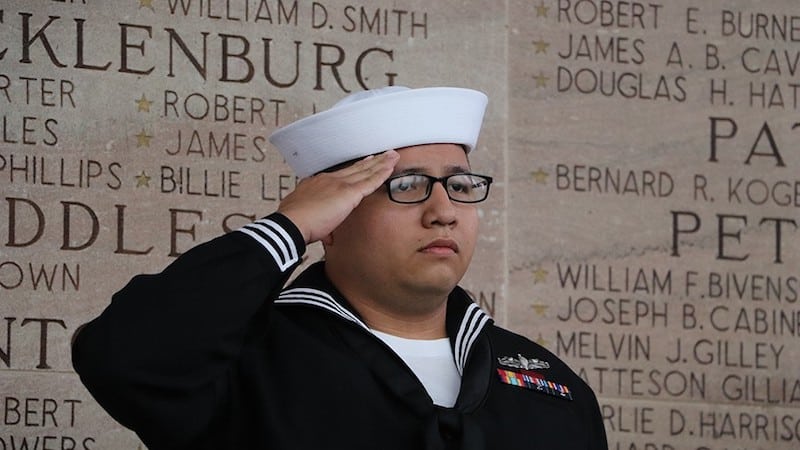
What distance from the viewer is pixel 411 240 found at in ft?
14.9

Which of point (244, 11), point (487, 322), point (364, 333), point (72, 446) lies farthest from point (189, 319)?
point (244, 11)

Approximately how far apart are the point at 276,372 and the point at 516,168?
3439 mm

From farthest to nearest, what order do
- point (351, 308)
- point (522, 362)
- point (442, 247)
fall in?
point (522, 362) → point (351, 308) → point (442, 247)

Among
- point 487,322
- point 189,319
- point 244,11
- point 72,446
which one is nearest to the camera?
point 189,319

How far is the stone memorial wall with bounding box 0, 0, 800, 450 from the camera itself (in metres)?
6.95

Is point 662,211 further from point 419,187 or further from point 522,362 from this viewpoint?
point 419,187

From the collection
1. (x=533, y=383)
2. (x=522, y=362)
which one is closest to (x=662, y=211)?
(x=522, y=362)

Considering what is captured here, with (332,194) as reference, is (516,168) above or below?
above

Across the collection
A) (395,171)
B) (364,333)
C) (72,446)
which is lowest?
(72,446)

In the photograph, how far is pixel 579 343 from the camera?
25.0 feet

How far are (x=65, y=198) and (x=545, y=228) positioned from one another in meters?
2.05

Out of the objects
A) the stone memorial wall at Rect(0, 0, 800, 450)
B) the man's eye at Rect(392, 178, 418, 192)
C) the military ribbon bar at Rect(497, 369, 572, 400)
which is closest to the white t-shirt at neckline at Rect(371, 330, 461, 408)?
the military ribbon bar at Rect(497, 369, 572, 400)

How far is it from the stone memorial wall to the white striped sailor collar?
235cm

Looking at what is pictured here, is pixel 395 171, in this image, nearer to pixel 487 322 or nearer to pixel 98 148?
pixel 487 322
